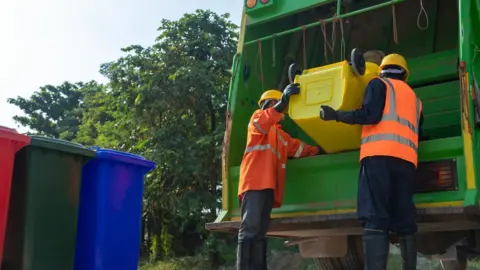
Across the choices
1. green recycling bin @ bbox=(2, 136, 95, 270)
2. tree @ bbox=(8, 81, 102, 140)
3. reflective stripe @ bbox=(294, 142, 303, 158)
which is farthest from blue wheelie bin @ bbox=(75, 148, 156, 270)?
tree @ bbox=(8, 81, 102, 140)

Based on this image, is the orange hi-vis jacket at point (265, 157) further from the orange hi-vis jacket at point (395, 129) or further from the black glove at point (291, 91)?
the orange hi-vis jacket at point (395, 129)

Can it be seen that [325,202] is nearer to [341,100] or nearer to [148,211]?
[341,100]

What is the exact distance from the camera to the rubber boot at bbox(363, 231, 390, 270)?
296 centimetres

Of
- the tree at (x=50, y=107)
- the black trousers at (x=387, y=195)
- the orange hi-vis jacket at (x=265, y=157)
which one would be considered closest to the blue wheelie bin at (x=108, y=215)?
the orange hi-vis jacket at (x=265, y=157)

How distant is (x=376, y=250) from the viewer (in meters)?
2.96

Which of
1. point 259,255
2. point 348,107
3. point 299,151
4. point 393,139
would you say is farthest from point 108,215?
point 393,139

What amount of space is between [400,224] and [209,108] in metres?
9.02

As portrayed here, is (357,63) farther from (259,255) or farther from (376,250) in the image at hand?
(259,255)

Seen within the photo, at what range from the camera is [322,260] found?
4.54 m

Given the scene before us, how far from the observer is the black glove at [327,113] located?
3088mm

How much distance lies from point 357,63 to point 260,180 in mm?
981

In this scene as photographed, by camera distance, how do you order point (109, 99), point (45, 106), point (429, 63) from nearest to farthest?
point (429, 63)
point (109, 99)
point (45, 106)

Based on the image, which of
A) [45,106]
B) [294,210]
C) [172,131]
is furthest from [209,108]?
[45,106]

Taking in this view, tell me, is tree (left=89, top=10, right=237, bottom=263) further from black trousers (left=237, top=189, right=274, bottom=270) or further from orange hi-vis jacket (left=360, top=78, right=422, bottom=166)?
orange hi-vis jacket (left=360, top=78, right=422, bottom=166)
